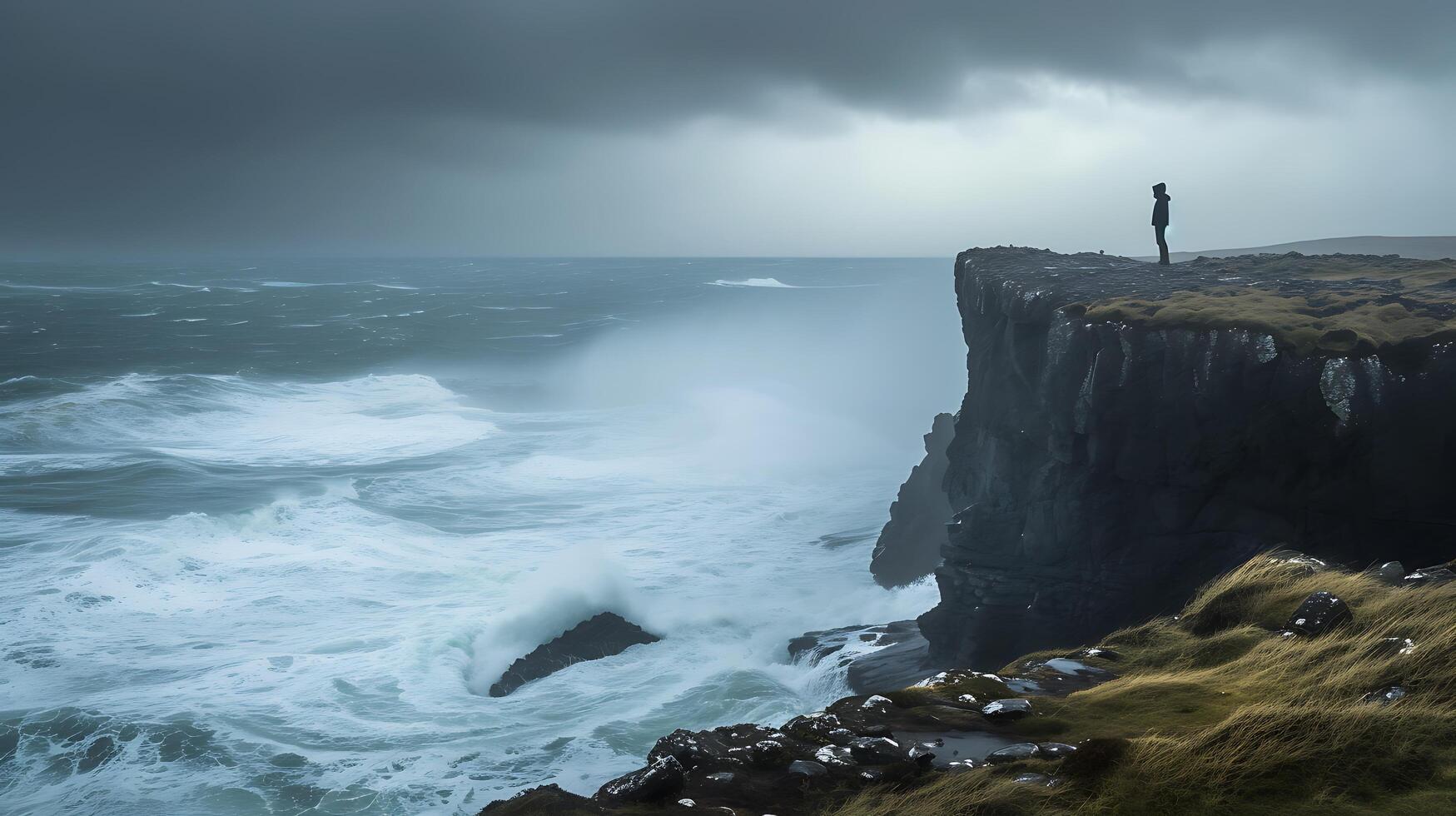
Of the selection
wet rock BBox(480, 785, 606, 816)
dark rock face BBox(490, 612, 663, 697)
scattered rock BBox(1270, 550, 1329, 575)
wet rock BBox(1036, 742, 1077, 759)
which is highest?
scattered rock BBox(1270, 550, 1329, 575)

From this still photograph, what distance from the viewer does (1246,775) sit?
17.4 feet

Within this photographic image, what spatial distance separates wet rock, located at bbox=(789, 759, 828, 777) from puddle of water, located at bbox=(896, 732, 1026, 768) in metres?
0.71

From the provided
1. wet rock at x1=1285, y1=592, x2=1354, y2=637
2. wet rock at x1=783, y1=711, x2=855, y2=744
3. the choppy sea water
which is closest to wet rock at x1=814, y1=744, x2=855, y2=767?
wet rock at x1=783, y1=711, x2=855, y2=744

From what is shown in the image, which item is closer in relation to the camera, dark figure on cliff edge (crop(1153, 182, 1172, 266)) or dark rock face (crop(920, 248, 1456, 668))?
dark rock face (crop(920, 248, 1456, 668))

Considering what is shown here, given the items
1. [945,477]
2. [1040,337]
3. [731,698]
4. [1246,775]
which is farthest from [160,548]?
[1246,775]

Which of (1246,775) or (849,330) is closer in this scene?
(1246,775)

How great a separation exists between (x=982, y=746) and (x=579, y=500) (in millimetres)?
29696

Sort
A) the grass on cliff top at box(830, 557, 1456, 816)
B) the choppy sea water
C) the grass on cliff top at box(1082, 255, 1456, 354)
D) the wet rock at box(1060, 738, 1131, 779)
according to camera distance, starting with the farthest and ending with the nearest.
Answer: the choppy sea water
the grass on cliff top at box(1082, 255, 1456, 354)
the wet rock at box(1060, 738, 1131, 779)
the grass on cliff top at box(830, 557, 1456, 816)

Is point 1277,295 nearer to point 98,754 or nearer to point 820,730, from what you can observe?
point 820,730

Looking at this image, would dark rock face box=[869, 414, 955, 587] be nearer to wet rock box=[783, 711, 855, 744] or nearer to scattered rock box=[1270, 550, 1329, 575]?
scattered rock box=[1270, 550, 1329, 575]

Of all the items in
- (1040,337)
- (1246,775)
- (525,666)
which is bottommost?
(525,666)

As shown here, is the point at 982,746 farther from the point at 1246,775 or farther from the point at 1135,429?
the point at 1135,429

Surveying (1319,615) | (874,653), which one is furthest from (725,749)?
(874,653)

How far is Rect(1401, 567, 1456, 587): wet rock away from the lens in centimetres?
827
